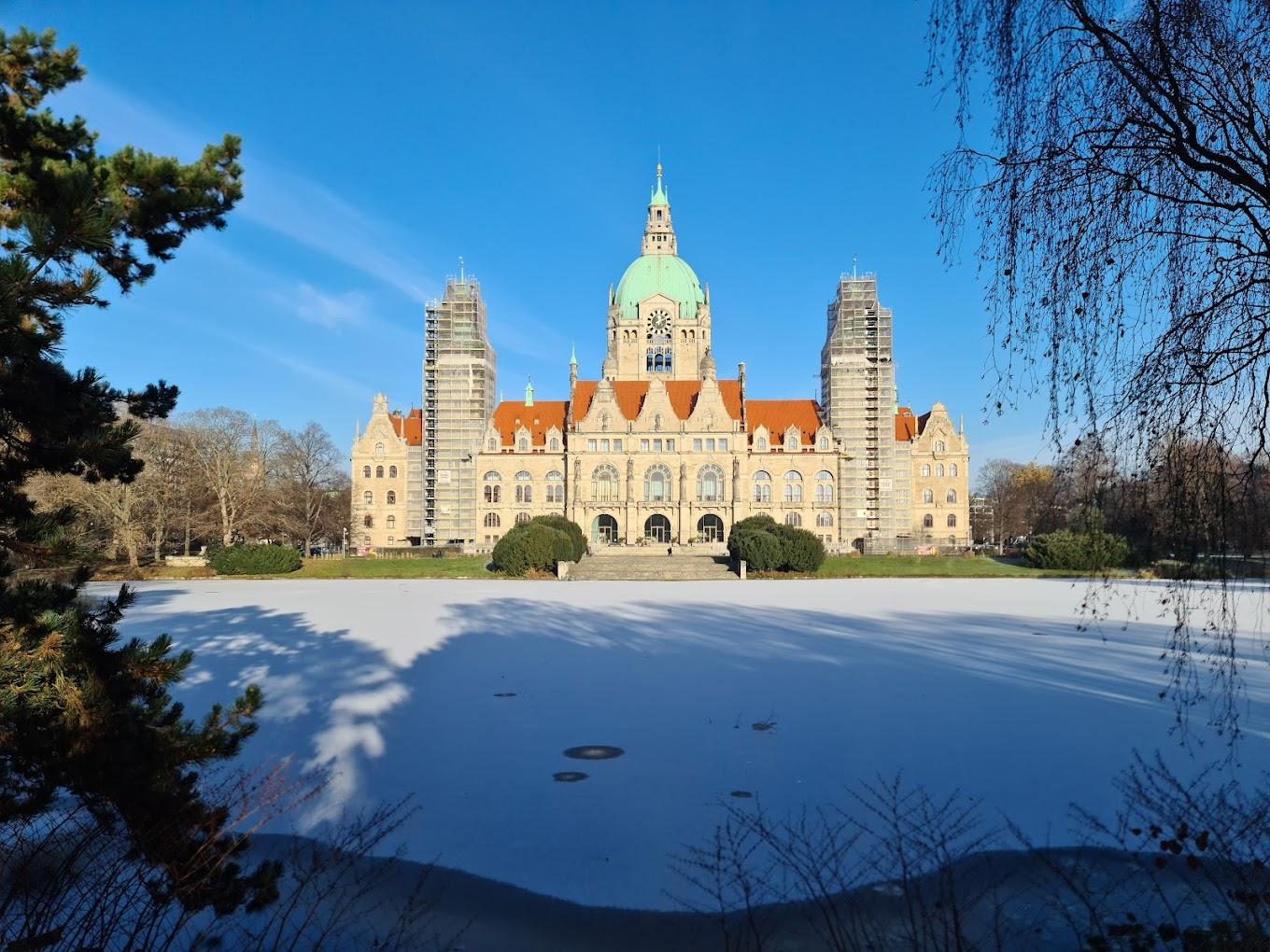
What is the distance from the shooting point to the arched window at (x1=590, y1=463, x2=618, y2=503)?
203ft

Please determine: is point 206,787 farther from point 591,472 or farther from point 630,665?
point 591,472

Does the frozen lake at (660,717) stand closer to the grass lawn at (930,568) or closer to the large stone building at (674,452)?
the grass lawn at (930,568)

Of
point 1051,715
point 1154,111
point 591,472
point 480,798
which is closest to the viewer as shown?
point 1154,111

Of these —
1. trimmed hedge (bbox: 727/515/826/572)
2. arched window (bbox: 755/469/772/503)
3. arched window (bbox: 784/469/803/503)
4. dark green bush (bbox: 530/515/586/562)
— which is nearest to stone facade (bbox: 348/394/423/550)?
dark green bush (bbox: 530/515/586/562)

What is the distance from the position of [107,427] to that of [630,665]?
9526mm

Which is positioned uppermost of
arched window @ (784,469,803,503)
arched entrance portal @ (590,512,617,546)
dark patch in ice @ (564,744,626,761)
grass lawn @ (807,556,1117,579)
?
arched window @ (784,469,803,503)

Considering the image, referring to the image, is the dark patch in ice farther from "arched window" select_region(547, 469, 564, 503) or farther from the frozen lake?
"arched window" select_region(547, 469, 564, 503)

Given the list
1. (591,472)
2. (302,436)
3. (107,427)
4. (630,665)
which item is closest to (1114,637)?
(630,665)

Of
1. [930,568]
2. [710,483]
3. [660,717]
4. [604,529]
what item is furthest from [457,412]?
[660,717]

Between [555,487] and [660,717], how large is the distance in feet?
179

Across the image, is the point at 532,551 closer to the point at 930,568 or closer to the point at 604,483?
the point at 930,568

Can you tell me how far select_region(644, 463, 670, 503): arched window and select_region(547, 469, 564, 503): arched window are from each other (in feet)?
22.3

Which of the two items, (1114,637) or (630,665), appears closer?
(630,665)

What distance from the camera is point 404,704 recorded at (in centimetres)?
1005
